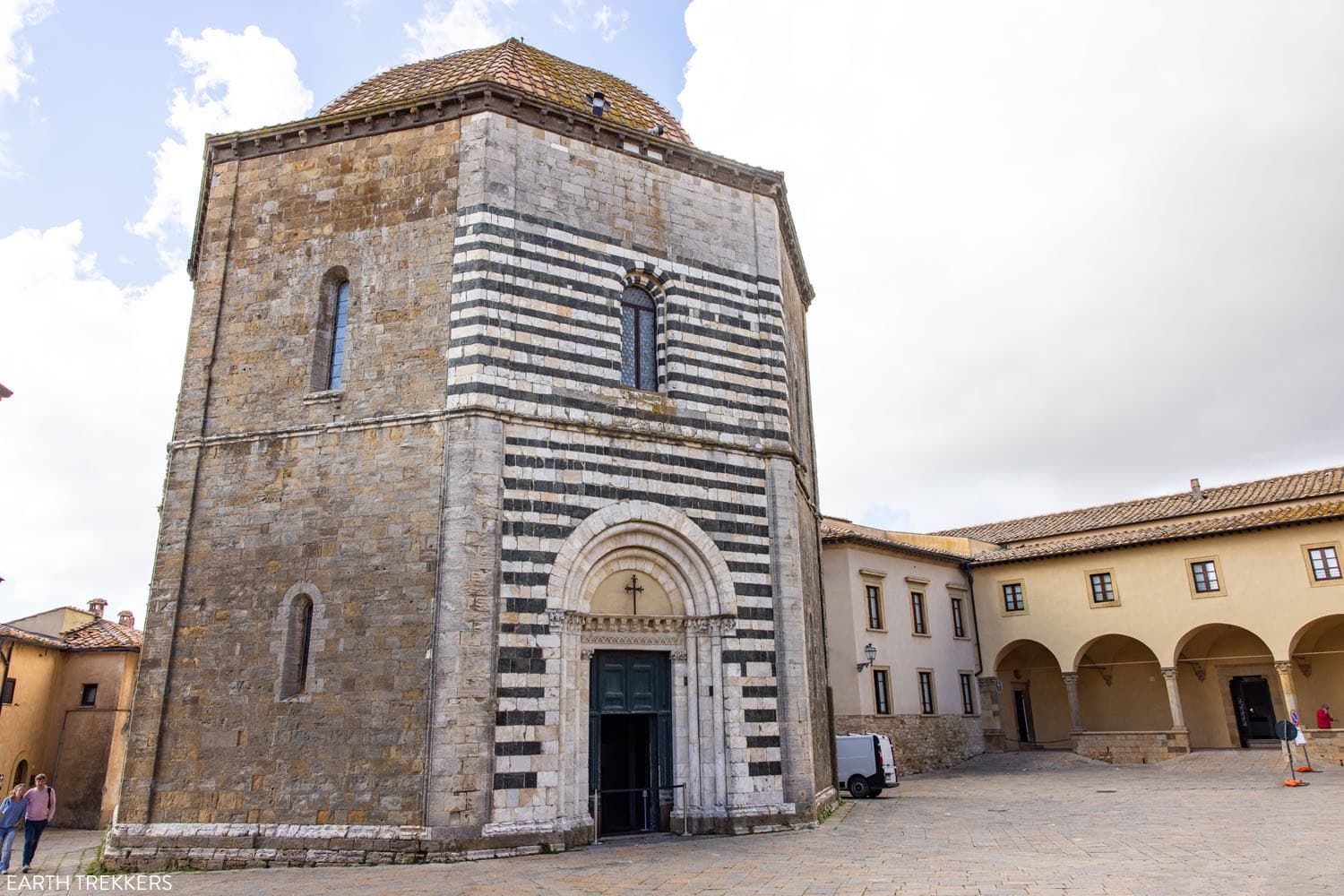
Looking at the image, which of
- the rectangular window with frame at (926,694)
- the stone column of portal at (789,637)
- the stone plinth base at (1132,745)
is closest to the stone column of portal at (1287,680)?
the stone plinth base at (1132,745)

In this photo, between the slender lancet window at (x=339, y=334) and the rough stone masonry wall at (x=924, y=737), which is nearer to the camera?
the slender lancet window at (x=339, y=334)

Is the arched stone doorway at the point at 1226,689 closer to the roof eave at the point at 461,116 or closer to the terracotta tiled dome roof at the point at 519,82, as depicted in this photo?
the roof eave at the point at 461,116

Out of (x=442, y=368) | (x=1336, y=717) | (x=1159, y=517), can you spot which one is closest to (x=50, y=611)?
(x=442, y=368)

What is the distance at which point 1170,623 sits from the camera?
26234 millimetres

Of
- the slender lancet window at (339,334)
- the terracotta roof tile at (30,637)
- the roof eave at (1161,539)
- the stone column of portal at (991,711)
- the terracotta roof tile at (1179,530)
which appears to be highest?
the slender lancet window at (339,334)

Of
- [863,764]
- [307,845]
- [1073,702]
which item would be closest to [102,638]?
[307,845]

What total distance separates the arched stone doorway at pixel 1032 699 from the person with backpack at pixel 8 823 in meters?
26.4

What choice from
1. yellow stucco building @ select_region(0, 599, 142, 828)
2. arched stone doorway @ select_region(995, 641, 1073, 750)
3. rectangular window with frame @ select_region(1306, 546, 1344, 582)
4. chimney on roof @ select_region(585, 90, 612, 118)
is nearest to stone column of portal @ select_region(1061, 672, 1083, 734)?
arched stone doorway @ select_region(995, 641, 1073, 750)

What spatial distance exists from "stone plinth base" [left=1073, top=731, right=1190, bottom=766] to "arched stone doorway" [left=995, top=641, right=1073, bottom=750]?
2.75 meters

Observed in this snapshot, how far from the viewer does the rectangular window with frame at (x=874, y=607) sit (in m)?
26.7

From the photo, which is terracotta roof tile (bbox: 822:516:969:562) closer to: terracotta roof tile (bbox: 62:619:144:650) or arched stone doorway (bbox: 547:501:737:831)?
arched stone doorway (bbox: 547:501:737:831)

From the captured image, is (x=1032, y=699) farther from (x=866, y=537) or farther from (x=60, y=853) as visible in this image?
(x=60, y=853)

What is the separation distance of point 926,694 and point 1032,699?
5977mm

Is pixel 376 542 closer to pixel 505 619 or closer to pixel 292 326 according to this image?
pixel 505 619
